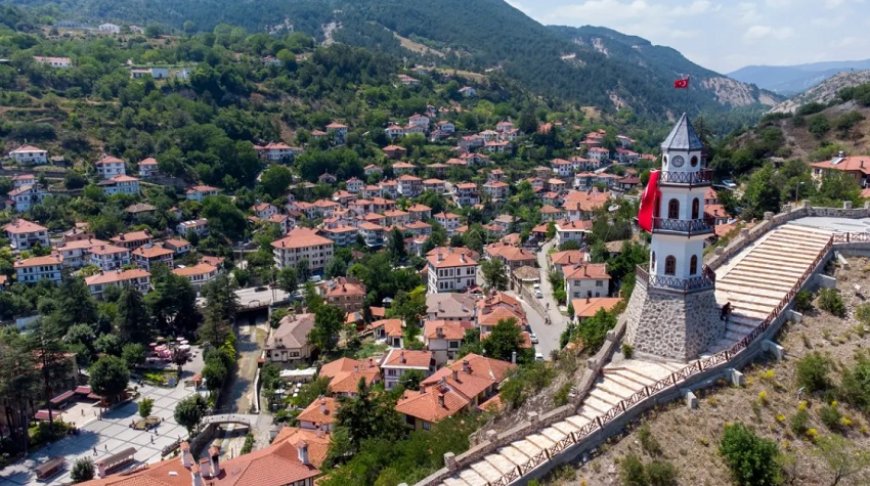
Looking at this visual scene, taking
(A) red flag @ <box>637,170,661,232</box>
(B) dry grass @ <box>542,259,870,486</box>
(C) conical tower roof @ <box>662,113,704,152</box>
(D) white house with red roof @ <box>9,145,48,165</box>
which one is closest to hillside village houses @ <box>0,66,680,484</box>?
(D) white house with red roof @ <box>9,145,48,165</box>

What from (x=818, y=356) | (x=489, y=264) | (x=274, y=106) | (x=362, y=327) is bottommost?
(x=362, y=327)

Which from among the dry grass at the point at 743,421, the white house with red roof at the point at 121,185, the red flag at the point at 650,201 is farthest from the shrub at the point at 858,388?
the white house with red roof at the point at 121,185

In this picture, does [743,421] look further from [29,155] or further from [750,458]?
[29,155]

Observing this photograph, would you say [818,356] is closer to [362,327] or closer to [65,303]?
[362,327]

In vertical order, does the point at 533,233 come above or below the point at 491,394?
above

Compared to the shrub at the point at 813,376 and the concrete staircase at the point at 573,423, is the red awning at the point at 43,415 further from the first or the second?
the shrub at the point at 813,376

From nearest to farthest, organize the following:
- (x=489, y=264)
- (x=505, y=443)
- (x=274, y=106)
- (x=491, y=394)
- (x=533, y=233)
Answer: (x=505, y=443) < (x=491, y=394) < (x=489, y=264) < (x=533, y=233) < (x=274, y=106)

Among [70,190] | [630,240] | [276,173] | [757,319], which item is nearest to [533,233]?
[630,240]
